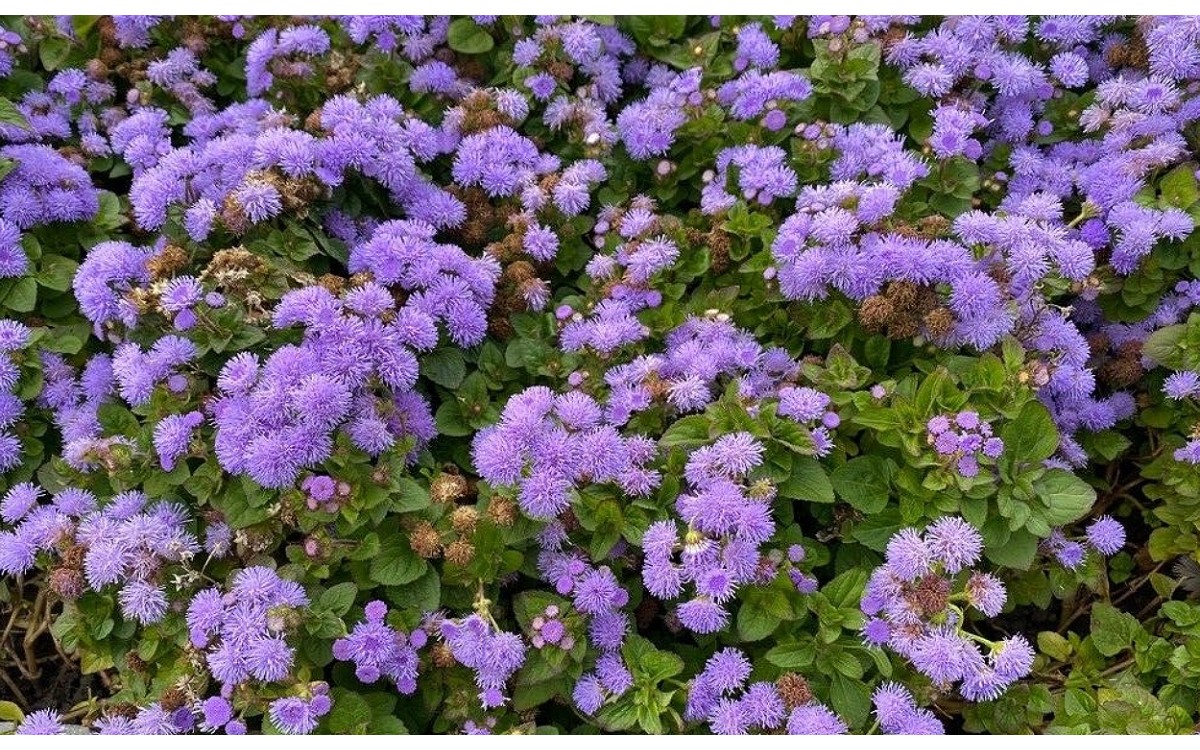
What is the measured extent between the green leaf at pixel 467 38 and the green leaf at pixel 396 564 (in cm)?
248

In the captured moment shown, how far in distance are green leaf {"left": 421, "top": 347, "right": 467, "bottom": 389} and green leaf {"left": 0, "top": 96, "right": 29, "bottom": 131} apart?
2.16m

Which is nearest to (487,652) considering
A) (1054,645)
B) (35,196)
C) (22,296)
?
(1054,645)

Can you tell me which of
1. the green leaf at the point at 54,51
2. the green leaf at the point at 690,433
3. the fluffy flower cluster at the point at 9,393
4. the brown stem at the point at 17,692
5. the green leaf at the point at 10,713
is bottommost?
the brown stem at the point at 17,692

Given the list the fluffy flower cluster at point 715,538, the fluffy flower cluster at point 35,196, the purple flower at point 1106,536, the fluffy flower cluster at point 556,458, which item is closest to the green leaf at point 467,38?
the fluffy flower cluster at point 35,196

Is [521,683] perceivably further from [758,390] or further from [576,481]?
[758,390]

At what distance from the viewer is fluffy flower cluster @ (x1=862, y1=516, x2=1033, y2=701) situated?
2.92 meters

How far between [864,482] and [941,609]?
1.65 feet

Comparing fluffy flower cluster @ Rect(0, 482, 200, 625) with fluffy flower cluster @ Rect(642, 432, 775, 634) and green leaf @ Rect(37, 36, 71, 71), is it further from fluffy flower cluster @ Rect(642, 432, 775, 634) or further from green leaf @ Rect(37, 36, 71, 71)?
green leaf @ Rect(37, 36, 71, 71)

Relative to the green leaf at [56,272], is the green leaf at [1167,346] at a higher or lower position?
lower

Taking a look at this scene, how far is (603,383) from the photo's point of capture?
11.7 feet

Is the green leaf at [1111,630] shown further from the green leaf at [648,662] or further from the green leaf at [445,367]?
the green leaf at [445,367]

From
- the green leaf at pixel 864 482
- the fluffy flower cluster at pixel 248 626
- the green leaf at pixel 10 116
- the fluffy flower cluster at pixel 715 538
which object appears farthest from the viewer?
the green leaf at pixel 10 116

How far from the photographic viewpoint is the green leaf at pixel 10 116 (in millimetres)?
3988
